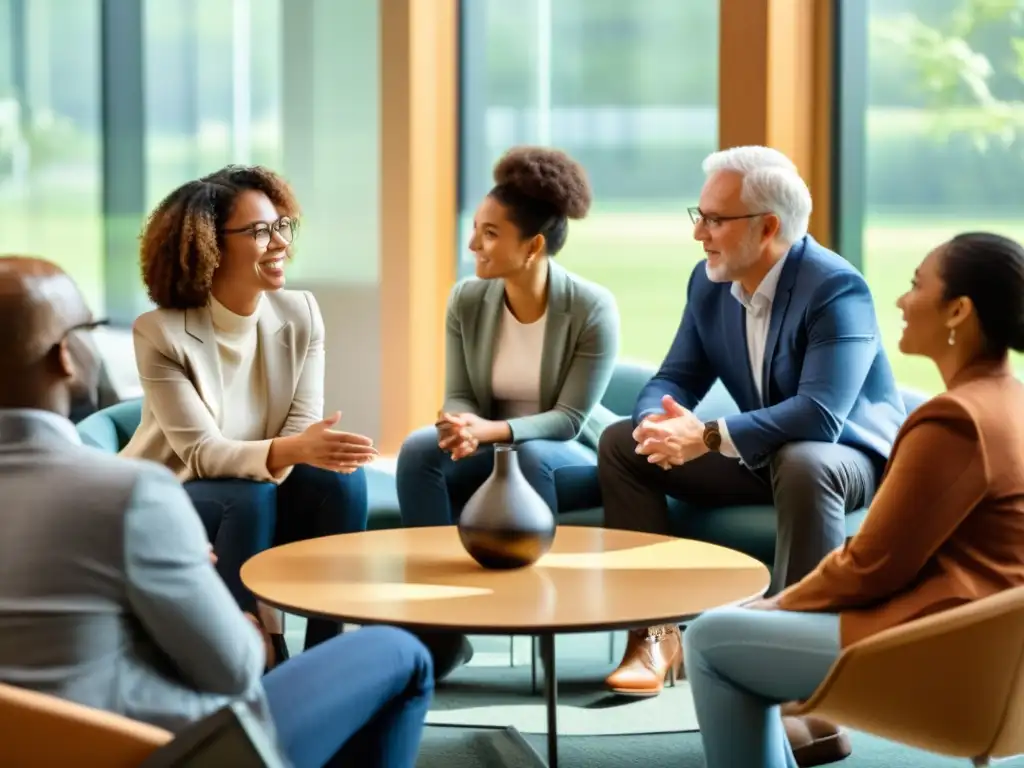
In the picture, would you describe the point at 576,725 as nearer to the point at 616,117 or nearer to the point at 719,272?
the point at 719,272

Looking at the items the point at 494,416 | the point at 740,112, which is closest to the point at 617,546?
the point at 494,416

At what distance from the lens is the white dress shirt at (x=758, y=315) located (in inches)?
157

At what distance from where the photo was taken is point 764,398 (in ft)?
13.3

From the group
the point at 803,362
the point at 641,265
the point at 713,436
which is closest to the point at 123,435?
the point at 713,436

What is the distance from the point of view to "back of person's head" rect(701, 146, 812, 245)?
3.98 metres

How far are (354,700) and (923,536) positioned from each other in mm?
963

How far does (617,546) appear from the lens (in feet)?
10.9

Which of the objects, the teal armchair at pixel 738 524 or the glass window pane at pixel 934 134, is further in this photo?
the glass window pane at pixel 934 134

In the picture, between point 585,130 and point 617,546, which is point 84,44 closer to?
point 585,130

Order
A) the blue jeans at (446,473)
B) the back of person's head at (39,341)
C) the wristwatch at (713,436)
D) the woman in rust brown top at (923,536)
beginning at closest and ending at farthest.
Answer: the back of person's head at (39,341)
the woman in rust brown top at (923,536)
the wristwatch at (713,436)
the blue jeans at (446,473)

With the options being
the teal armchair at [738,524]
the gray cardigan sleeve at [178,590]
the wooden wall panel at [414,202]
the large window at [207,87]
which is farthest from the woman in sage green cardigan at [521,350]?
the gray cardigan sleeve at [178,590]

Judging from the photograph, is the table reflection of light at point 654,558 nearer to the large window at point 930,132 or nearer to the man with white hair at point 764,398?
the man with white hair at point 764,398

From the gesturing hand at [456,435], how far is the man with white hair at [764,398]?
36cm

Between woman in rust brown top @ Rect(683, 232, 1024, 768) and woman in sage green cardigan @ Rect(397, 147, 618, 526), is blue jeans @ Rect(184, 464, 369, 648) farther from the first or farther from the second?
woman in rust brown top @ Rect(683, 232, 1024, 768)
